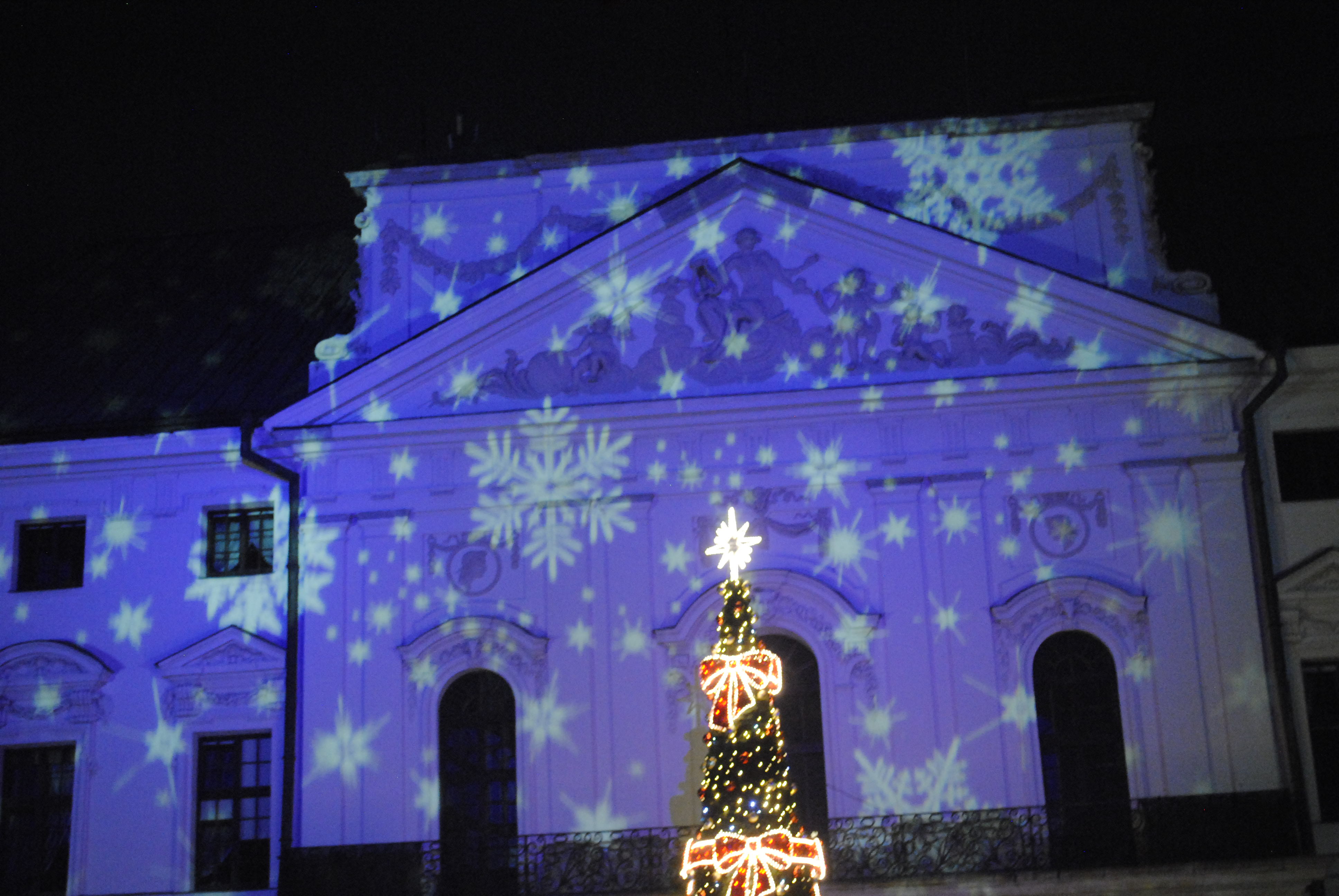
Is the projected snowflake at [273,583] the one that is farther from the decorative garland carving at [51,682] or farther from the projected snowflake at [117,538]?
the decorative garland carving at [51,682]

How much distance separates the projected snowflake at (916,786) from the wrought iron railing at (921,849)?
136mm

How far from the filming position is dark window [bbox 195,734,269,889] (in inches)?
647

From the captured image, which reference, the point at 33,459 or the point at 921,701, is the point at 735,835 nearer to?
the point at 921,701

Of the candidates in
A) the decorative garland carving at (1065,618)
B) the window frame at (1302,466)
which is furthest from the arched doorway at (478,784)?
the window frame at (1302,466)

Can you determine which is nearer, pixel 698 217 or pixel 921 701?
pixel 921 701

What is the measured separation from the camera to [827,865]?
15.0 meters

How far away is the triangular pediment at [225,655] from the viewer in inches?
662

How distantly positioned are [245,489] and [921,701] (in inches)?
319

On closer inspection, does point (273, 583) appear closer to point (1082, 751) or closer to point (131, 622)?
point (131, 622)

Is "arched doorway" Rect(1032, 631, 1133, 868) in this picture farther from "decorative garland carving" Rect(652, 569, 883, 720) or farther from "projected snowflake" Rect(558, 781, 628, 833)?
"projected snowflake" Rect(558, 781, 628, 833)

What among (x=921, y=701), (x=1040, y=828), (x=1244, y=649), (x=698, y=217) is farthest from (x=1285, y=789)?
(x=698, y=217)

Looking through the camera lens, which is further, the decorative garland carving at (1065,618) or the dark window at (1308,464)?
the dark window at (1308,464)

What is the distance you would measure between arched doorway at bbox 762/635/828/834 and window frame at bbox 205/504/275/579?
5818 millimetres

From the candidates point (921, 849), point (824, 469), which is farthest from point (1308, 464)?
point (921, 849)
